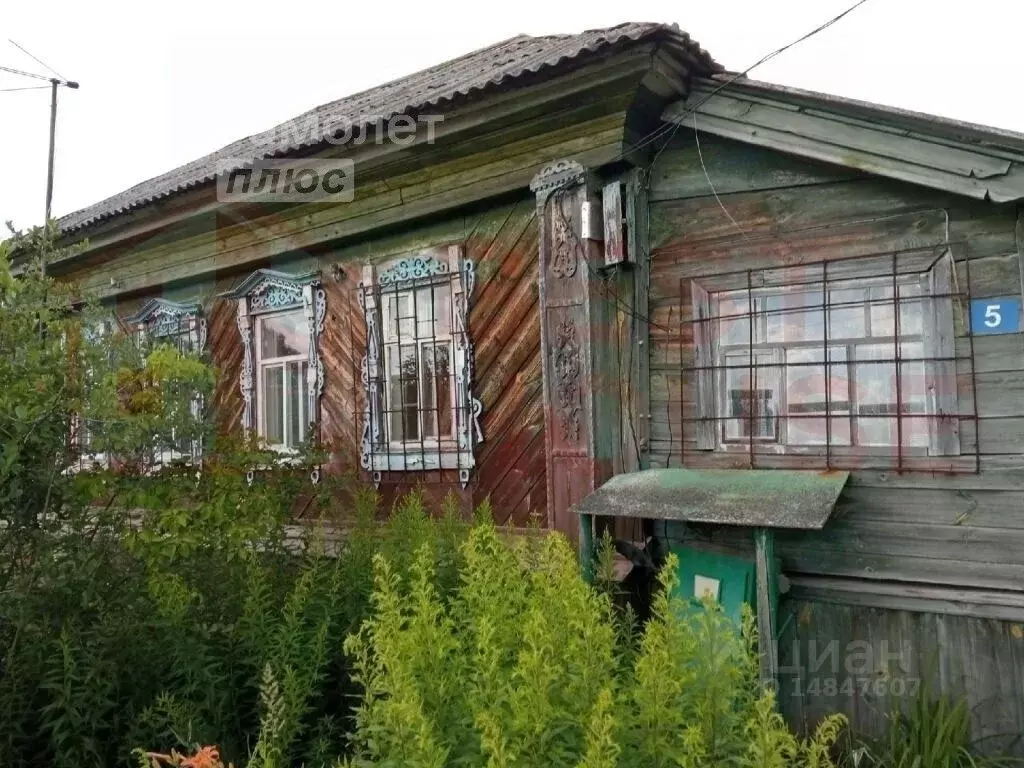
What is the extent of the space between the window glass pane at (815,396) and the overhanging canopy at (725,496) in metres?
0.22

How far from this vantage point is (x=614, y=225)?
169 inches

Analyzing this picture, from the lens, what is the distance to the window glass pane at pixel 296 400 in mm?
6422

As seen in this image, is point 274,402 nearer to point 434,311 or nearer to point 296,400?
point 296,400

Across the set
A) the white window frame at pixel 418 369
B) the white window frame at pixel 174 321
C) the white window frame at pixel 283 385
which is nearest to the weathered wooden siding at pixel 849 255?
the white window frame at pixel 418 369

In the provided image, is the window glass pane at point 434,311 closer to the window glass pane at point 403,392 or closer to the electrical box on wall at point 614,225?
the window glass pane at point 403,392

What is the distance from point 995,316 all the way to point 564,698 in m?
2.67

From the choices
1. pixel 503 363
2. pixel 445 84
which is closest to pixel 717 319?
pixel 503 363

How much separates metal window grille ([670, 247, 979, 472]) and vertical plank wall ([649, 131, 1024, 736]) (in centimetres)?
5

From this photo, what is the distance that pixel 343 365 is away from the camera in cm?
598

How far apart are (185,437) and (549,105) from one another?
2.71m

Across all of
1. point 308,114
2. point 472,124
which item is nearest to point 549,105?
point 472,124

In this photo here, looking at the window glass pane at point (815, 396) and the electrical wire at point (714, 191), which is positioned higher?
the electrical wire at point (714, 191)

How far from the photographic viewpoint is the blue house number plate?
338 cm

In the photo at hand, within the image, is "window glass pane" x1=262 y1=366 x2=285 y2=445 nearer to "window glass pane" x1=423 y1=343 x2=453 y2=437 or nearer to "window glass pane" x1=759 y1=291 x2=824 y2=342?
"window glass pane" x1=423 y1=343 x2=453 y2=437
